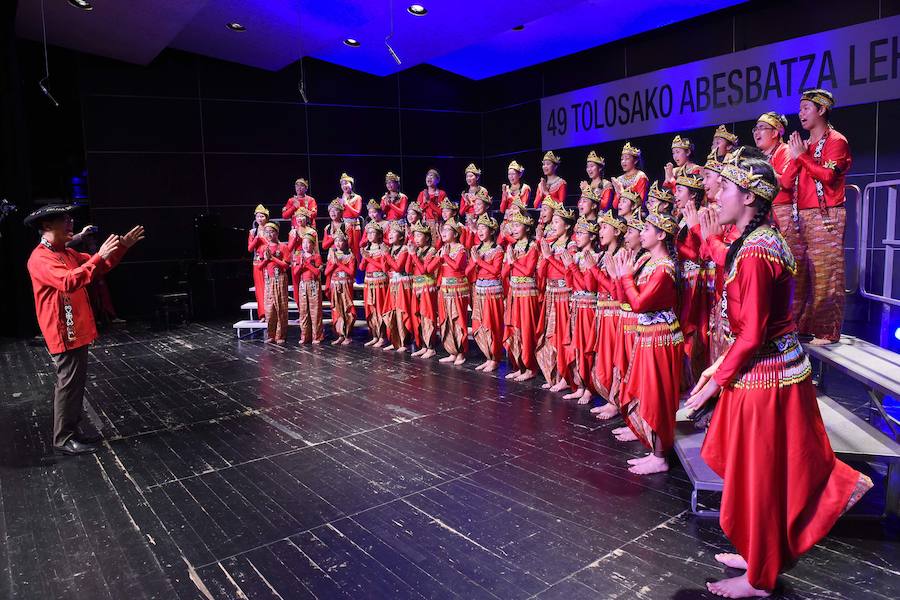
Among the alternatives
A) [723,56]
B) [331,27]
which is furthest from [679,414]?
[331,27]

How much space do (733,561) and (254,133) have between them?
9.88 m

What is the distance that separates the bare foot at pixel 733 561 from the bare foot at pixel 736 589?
0.15m

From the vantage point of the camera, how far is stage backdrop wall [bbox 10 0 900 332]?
29.9ft

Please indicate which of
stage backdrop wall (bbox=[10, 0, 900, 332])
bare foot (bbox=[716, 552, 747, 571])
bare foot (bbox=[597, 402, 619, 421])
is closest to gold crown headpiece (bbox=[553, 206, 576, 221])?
bare foot (bbox=[597, 402, 619, 421])

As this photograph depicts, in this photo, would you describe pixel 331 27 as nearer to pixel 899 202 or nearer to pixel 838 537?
pixel 899 202

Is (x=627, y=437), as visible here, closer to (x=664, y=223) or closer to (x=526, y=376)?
(x=664, y=223)

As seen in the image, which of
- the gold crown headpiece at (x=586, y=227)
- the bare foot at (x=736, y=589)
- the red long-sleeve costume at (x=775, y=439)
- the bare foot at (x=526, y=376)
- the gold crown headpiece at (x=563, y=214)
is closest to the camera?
the red long-sleeve costume at (x=775, y=439)

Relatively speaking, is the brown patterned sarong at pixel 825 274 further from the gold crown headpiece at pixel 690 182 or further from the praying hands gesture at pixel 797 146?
the gold crown headpiece at pixel 690 182

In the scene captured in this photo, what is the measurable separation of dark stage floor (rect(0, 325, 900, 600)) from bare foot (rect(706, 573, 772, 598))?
119 millimetres

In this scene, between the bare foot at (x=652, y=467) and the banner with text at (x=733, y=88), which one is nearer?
the bare foot at (x=652, y=467)

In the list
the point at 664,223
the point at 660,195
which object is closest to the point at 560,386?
the point at 660,195

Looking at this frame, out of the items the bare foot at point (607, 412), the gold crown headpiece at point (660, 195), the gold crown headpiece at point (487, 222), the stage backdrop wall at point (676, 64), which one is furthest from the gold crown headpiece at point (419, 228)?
the stage backdrop wall at point (676, 64)

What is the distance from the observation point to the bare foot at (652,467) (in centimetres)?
345

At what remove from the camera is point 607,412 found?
443 cm
